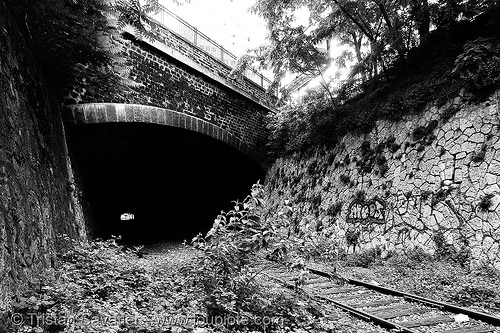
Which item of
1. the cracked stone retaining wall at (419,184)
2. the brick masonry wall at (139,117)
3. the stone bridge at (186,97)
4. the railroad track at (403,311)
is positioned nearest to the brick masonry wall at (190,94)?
the stone bridge at (186,97)

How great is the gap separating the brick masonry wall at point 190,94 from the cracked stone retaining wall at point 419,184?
3.96 meters

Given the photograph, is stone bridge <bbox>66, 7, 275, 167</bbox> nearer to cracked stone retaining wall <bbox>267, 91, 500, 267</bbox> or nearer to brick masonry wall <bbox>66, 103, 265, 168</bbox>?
brick masonry wall <bbox>66, 103, 265, 168</bbox>

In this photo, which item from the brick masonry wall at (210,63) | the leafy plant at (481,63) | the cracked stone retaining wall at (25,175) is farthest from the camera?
the brick masonry wall at (210,63)

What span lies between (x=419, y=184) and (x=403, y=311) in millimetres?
3720

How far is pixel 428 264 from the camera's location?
5785 millimetres

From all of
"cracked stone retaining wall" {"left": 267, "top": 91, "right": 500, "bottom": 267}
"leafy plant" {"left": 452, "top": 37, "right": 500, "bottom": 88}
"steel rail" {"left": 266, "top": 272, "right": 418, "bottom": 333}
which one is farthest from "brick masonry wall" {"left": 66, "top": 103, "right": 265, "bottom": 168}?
"leafy plant" {"left": 452, "top": 37, "right": 500, "bottom": 88}

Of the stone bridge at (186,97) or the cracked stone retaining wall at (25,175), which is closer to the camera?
the cracked stone retaining wall at (25,175)

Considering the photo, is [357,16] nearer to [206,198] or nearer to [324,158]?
[324,158]

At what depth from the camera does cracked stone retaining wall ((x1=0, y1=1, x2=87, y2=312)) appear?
2840 millimetres

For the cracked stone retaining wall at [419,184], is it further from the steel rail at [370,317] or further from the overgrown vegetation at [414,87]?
the steel rail at [370,317]

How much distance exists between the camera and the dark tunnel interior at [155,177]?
378 inches

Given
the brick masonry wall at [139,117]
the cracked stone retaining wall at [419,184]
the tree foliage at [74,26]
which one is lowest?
the cracked stone retaining wall at [419,184]

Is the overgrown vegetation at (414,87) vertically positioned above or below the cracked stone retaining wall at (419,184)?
above

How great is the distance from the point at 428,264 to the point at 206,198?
1273 cm
